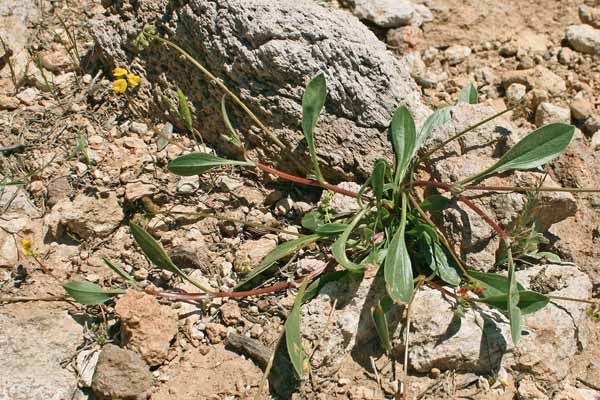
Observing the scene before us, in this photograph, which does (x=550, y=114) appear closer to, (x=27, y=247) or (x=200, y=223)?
(x=200, y=223)

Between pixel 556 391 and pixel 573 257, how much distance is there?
0.75m

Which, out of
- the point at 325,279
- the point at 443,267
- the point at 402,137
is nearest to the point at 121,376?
the point at 325,279

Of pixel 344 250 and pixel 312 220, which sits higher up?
pixel 344 250

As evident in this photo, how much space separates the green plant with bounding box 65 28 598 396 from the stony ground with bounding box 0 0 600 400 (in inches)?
5.3

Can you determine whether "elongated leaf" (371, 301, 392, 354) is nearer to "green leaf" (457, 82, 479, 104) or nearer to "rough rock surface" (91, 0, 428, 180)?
"rough rock surface" (91, 0, 428, 180)

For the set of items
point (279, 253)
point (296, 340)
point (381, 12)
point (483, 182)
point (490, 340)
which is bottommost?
point (490, 340)

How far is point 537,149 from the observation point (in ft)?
10.4

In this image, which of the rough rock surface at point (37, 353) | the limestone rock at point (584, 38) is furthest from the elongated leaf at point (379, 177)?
the limestone rock at point (584, 38)

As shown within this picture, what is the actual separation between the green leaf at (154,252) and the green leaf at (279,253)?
232mm

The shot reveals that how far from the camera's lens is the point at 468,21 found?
467 cm

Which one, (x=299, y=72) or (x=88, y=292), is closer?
(x=88, y=292)

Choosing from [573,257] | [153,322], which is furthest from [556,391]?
[153,322]

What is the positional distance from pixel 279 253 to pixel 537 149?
1379 mm

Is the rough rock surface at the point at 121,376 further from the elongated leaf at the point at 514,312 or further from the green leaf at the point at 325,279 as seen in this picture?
the elongated leaf at the point at 514,312
